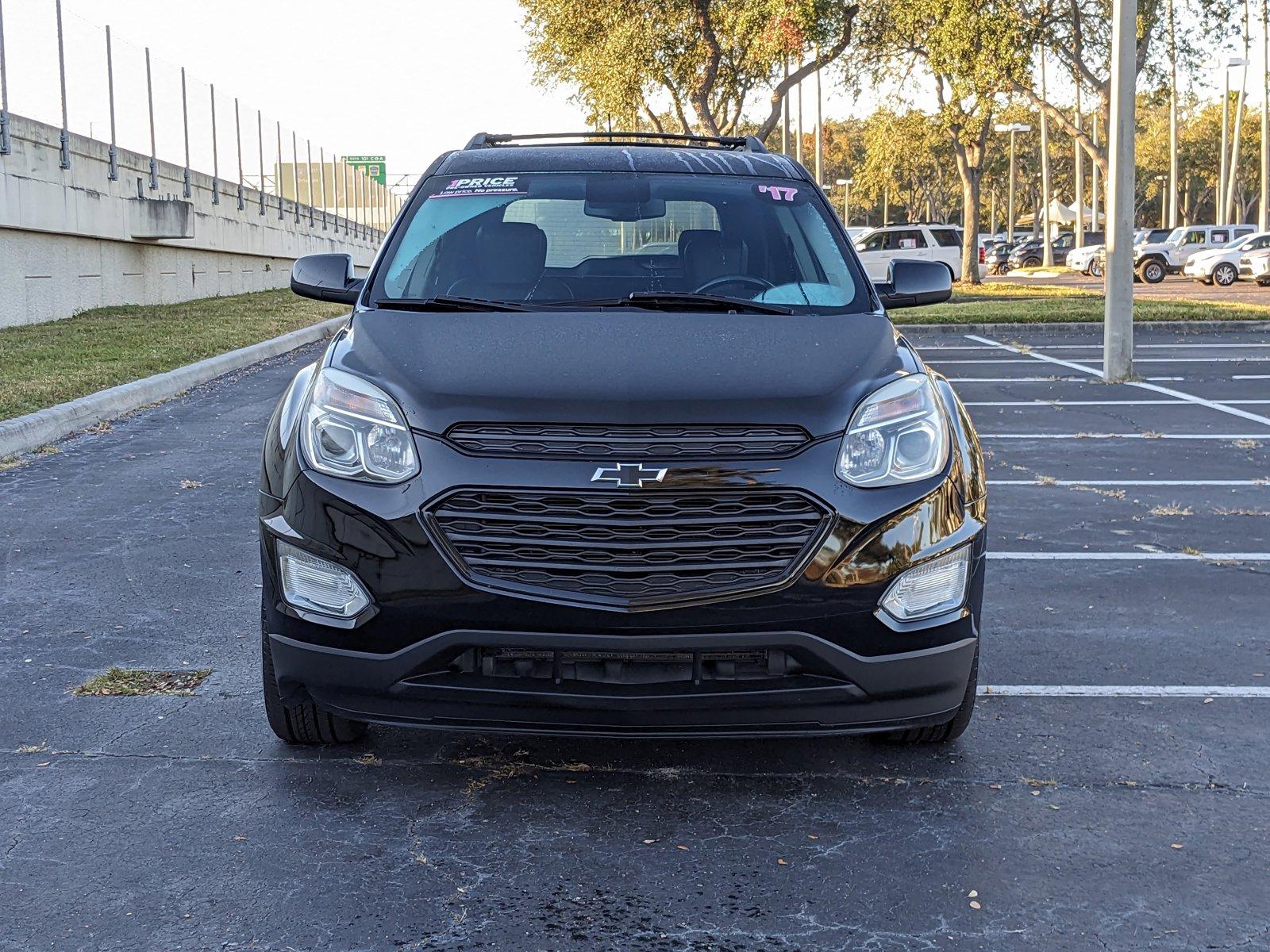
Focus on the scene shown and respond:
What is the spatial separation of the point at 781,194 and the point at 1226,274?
40596 mm

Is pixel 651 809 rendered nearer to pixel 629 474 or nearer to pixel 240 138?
pixel 629 474

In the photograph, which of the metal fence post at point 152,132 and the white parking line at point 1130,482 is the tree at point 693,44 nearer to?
the metal fence post at point 152,132

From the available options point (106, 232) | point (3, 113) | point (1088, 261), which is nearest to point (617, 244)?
point (3, 113)

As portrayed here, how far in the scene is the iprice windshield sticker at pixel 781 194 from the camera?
5.21 m

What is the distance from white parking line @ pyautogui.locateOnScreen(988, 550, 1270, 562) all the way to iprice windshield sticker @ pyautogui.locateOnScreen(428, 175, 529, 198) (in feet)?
9.53

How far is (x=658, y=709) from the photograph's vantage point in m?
3.46

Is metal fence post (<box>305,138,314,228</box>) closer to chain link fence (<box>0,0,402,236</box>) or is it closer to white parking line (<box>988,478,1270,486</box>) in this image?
chain link fence (<box>0,0,402,236</box>)

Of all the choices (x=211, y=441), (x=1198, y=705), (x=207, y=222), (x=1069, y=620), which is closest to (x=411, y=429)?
(x=1198, y=705)

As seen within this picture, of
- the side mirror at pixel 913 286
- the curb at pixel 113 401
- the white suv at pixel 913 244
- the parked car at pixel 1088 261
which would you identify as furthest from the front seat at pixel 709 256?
the parked car at pixel 1088 261

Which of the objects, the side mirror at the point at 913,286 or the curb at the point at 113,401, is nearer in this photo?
the side mirror at the point at 913,286

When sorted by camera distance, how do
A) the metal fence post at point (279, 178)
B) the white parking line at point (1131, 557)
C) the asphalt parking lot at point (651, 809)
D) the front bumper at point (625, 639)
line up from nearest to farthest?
the asphalt parking lot at point (651, 809) → the front bumper at point (625, 639) → the white parking line at point (1131, 557) → the metal fence post at point (279, 178)

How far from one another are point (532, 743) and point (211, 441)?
6.82 metres

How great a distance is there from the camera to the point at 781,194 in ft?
17.2

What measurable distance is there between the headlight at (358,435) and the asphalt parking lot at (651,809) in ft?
2.86
